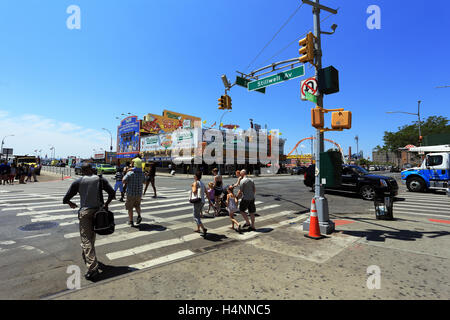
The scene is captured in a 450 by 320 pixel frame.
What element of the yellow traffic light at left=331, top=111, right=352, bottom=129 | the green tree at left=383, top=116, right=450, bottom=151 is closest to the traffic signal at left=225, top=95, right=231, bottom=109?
the yellow traffic light at left=331, top=111, right=352, bottom=129

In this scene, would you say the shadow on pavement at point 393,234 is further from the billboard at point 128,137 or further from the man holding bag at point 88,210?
the billboard at point 128,137

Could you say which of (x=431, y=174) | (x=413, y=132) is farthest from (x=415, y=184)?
(x=413, y=132)

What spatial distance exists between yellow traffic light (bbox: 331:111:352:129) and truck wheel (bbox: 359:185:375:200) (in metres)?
8.27

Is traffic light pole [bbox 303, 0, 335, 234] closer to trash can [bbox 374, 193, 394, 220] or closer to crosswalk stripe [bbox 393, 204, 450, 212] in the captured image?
trash can [bbox 374, 193, 394, 220]

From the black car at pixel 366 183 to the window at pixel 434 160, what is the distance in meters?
4.26

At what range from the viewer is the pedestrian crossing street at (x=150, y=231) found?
4487 mm

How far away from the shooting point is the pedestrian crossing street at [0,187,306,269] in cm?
449

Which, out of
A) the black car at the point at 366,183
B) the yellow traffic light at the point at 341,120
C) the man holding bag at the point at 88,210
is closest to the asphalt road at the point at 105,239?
the man holding bag at the point at 88,210

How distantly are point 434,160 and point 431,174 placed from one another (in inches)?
41.8

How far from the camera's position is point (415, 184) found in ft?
49.2

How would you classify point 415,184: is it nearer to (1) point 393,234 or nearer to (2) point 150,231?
(1) point 393,234
